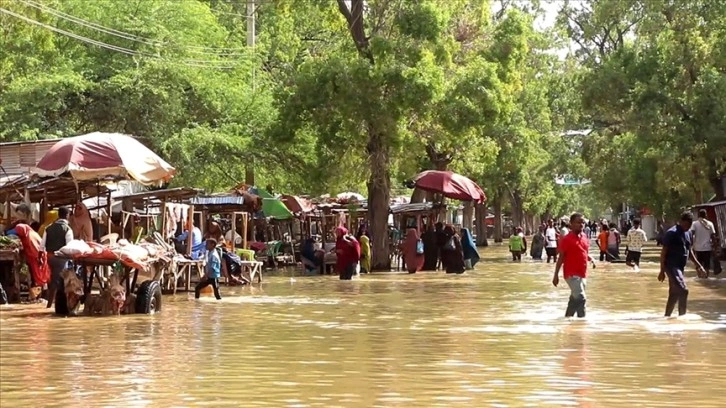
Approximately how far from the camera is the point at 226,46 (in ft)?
145

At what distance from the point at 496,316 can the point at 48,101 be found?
61.9 feet

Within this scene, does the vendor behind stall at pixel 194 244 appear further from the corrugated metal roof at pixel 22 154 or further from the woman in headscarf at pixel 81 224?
the woman in headscarf at pixel 81 224

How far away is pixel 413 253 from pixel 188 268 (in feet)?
38.8

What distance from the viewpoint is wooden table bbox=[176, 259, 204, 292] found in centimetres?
2392

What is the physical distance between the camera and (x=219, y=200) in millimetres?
32625

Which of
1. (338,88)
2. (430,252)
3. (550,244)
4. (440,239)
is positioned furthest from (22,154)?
(550,244)

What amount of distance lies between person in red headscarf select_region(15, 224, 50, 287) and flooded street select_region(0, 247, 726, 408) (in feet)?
2.16

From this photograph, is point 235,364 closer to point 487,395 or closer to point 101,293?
point 487,395

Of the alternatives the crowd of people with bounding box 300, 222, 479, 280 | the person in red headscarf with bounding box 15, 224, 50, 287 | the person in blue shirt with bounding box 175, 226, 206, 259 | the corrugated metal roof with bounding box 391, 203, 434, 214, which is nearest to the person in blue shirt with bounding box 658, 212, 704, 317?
the person in red headscarf with bounding box 15, 224, 50, 287

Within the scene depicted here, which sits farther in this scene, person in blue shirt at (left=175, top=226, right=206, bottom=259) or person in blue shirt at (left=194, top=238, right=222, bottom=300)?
person in blue shirt at (left=175, top=226, right=206, bottom=259)

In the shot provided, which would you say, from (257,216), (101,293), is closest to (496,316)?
(101,293)

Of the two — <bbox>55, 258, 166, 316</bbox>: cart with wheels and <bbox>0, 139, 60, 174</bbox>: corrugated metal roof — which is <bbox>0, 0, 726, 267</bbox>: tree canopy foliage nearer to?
→ <bbox>0, 139, 60, 174</bbox>: corrugated metal roof

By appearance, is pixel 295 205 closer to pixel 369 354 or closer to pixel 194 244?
pixel 194 244

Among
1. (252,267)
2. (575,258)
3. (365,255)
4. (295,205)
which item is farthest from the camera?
(295,205)
